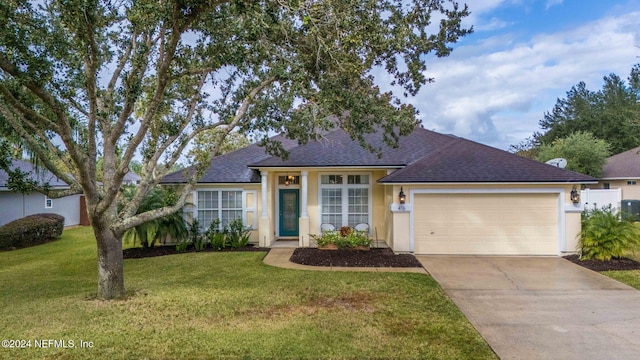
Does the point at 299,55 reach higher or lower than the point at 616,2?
lower

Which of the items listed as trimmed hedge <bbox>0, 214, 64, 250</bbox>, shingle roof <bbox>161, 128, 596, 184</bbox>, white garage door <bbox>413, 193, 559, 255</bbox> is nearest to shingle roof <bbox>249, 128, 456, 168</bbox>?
shingle roof <bbox>161, 128, 596, 184</bbox>

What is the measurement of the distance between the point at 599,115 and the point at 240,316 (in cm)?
4320

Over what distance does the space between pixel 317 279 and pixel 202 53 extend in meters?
5.32

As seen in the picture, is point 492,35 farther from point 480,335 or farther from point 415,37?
point 480,335

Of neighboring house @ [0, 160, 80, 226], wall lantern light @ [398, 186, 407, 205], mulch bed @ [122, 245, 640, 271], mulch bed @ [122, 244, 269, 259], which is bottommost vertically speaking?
mulch bed @ [122, 244, 269, 259]

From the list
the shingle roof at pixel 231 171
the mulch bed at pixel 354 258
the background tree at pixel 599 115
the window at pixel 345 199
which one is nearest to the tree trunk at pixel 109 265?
the mulch bed at pixel 354 258

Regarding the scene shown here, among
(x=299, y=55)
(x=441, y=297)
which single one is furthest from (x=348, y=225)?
(x=299, y=55)

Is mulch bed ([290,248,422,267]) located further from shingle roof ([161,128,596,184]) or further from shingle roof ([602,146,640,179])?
shingle roof ([602,146,640,179])

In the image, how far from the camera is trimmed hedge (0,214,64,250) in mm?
13031

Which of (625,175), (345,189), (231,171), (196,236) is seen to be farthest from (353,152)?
(625,175)

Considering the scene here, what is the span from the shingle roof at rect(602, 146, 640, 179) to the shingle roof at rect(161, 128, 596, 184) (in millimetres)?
16535

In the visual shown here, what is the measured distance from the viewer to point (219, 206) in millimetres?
12641

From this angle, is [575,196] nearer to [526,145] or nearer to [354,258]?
[354,258]

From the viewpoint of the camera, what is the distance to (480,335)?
4.84 metres
